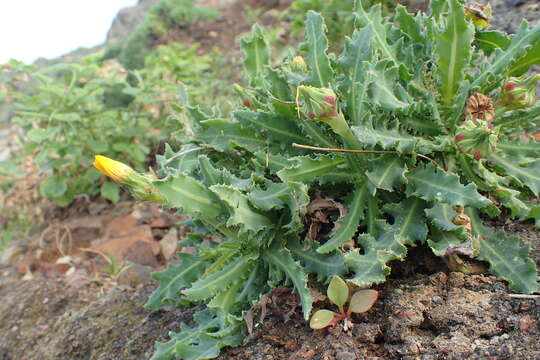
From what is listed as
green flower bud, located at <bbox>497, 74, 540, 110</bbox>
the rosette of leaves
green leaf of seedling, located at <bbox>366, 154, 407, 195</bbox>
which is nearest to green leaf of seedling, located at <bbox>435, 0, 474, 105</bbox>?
the rosette of leaves

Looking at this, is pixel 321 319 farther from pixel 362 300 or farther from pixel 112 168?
pixel 112 168

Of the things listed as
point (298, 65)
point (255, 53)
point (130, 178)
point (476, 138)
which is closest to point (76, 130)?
point (255, 53)

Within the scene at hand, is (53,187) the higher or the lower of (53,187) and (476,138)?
the lower

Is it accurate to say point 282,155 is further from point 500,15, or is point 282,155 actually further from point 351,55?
point 500,15

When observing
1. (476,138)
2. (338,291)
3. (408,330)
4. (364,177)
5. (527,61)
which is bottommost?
(408,330)

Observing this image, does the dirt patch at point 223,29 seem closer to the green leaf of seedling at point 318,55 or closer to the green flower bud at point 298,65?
the green flower bud at point 298,65

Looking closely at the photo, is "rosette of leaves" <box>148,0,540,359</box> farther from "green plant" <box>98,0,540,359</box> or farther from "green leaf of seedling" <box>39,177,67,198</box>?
"green leaf of seedling" <box>39,177,67,198</box>

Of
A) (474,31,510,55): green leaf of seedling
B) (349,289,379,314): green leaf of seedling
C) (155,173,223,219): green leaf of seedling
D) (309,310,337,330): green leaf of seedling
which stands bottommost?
(309,310,337,330): green leaf of seedling

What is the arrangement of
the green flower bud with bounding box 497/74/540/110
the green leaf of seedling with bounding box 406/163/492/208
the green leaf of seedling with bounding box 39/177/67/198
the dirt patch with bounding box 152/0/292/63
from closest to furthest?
the green leaf of seedling with bounding box 406/163/492/208 < the green flower bud with bounding box 497/74/540/110 < the green leaf of seedling with bounding box 39/177/67/198 < the dirt patch with bounding box 152/0/292/63
